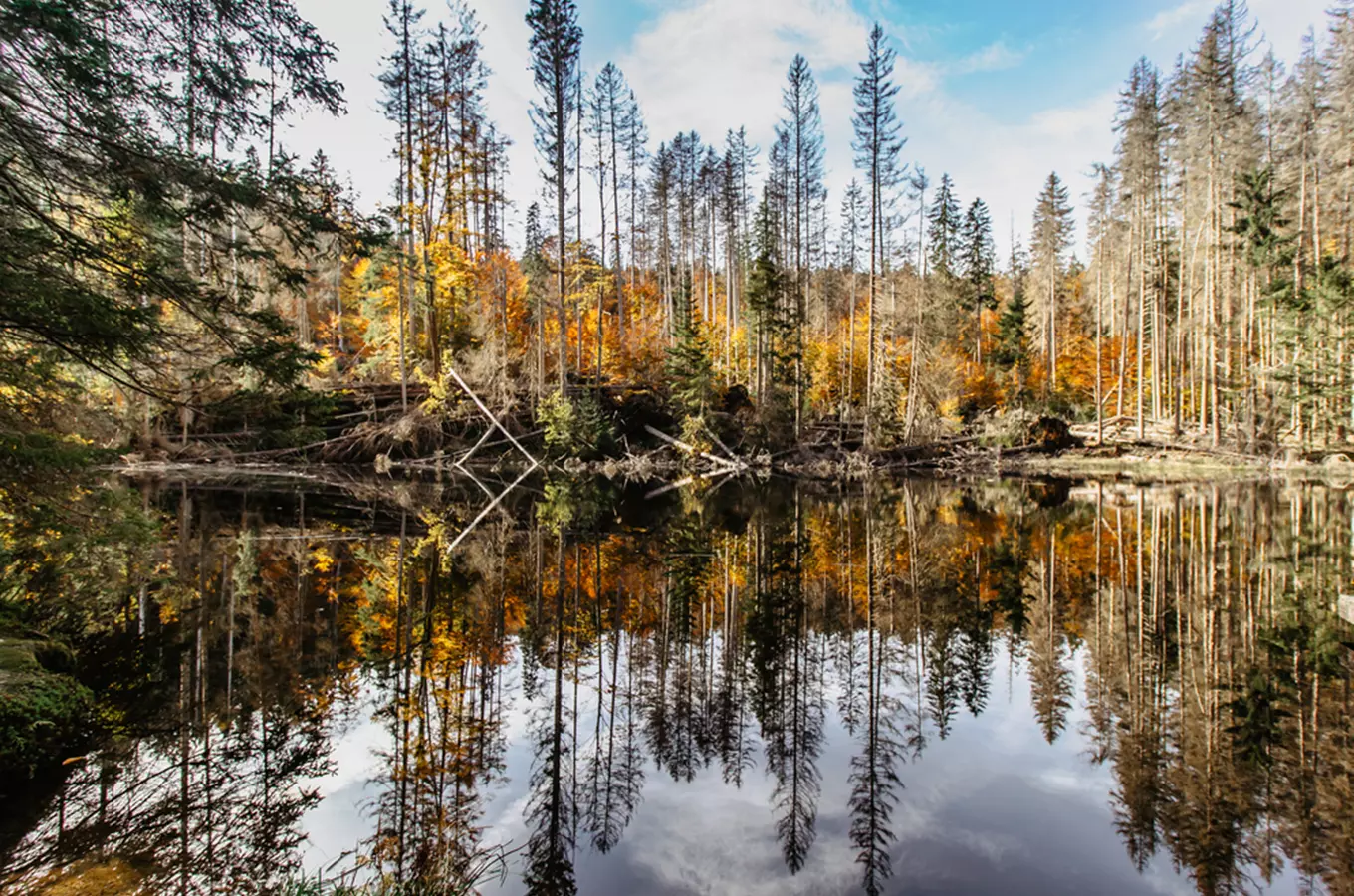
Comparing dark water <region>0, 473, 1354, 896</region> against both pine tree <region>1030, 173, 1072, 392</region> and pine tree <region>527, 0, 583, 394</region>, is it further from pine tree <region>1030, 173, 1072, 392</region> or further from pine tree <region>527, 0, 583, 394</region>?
pine tree <region>1030, 173, 1072, 392</region>

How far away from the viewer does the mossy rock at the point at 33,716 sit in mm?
4512

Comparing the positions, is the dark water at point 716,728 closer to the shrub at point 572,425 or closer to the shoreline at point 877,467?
the shrub at point 572,425

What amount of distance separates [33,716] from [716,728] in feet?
15.7

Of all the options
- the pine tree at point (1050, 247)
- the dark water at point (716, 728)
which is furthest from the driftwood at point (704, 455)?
the pine tree at point (1050, 247)

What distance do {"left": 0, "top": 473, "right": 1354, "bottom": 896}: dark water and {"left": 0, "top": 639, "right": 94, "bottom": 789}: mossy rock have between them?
0.97 ft

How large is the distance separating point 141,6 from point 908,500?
722 inches

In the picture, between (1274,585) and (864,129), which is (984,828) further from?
(864,129)

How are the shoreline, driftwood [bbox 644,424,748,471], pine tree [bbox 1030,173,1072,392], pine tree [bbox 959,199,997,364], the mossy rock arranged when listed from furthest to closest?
pine tree [bbox 959,199,997,364] < pine tree [bbox 1030,173,1072,392] < driftwood [bbox 644,424,748,471] < the shoreline < the mossy rock

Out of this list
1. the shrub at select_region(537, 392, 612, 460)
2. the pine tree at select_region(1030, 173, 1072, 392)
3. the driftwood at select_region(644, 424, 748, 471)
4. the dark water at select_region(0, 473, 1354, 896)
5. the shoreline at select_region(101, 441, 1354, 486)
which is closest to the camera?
the dark water at select_region(0, 473, 1354, 896)

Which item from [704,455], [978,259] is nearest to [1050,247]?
[978,259]

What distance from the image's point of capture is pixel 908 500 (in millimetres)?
19641

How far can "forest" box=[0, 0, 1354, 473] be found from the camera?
18.9 feet

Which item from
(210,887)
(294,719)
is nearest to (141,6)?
(294,719)

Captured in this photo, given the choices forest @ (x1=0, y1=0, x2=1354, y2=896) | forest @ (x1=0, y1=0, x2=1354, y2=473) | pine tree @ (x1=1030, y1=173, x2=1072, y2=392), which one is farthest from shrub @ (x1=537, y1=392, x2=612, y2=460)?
pine tree @ (x1=1030, y1=173, x2=1072, y2=392)
